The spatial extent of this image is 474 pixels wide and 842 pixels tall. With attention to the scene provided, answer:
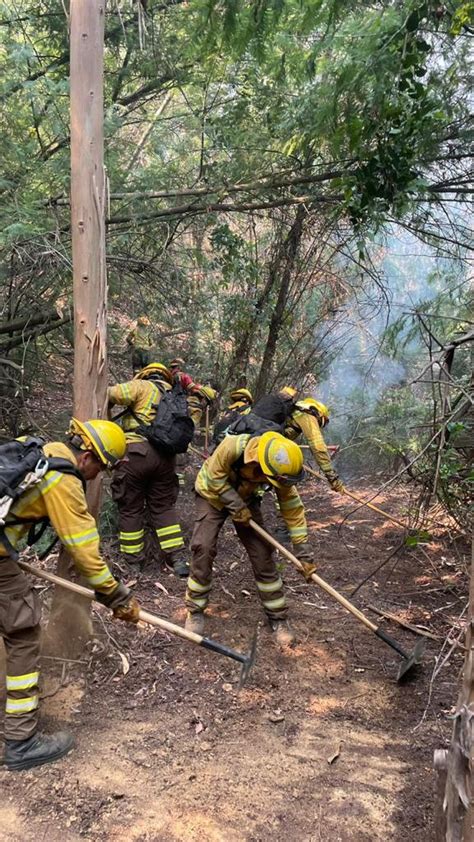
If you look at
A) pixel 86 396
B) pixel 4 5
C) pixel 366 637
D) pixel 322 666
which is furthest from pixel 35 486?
pixel 4 5

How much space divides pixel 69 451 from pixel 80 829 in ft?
6.16

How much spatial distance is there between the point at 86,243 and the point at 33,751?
3114 mm

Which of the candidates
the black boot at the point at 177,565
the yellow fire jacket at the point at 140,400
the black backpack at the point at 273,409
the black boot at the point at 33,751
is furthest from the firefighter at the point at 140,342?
the black boot at the point at 33,751

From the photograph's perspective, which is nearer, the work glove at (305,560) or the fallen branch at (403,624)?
the work glove at (305,560)

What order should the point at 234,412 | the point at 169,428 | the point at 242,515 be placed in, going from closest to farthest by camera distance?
the point at 242,515 < the point at 169,428 < the point at 234,412

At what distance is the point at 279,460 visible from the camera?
13.1 ft

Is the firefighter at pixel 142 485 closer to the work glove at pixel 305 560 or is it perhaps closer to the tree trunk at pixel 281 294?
the work glove at pixel 305 560

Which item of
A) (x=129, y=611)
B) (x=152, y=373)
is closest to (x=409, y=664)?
(x=129, y=611)

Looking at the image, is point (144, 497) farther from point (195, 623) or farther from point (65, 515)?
point (65, 515)

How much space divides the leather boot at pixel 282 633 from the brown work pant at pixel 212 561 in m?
0.05

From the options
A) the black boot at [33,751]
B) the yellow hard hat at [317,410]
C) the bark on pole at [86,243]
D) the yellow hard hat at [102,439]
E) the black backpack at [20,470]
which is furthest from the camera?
the yellow hard hat at [317,410]

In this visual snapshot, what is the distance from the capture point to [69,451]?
10.9ft

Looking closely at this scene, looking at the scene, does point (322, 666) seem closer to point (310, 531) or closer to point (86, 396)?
point (86, 396)

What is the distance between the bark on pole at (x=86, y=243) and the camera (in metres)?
3.79
